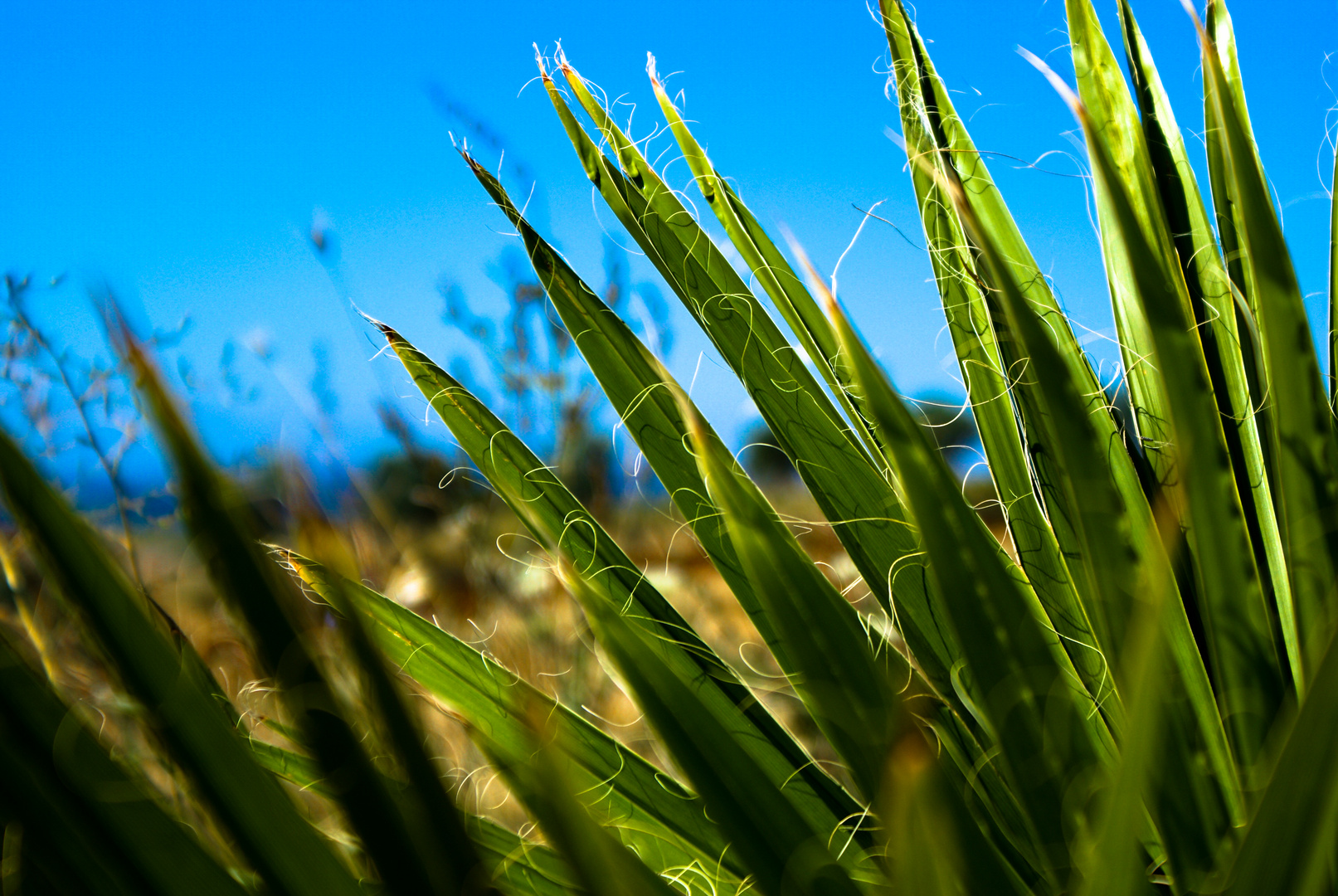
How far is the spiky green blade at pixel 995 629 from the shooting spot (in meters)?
0.46

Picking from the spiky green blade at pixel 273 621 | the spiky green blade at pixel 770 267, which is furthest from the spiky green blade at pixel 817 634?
the spiky green blade at pixel 770 267

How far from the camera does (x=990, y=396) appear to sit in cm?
81

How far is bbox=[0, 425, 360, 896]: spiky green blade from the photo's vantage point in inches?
11.9

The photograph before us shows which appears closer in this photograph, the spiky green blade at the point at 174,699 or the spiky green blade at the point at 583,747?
the spiky green blade at the point at 174,699

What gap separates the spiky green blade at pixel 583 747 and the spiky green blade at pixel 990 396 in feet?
1.34

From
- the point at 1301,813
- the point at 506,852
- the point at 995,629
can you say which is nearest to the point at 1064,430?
the point at 995,629

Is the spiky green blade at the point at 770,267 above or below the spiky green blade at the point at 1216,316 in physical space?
above

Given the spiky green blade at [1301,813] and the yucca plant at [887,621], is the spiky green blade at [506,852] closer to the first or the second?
the yucca plant at [887,621]

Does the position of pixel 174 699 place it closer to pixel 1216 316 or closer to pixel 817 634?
pixel 817 634

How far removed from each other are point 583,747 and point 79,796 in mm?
540

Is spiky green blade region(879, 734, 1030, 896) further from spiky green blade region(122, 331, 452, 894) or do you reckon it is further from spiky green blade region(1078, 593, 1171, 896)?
spiky green blade region(122, 331, 452, 894)

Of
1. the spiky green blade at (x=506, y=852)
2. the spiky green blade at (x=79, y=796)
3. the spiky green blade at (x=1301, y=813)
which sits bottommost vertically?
the spiky green blade at (x=1301, y=813)

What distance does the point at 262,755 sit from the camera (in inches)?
31.4

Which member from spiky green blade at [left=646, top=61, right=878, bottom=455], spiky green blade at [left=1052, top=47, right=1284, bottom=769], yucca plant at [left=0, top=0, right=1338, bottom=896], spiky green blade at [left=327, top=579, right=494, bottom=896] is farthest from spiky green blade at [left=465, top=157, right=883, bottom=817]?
spiky green blade at [left=327, top=579, right=494, bottom=896]
